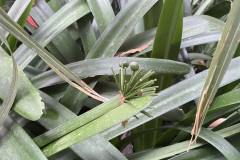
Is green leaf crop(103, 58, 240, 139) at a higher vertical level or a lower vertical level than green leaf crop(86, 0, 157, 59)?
lower

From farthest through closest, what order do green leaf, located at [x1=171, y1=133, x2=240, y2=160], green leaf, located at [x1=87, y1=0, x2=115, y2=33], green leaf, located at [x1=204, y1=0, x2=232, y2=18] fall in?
green leaf, located at [x1=204, y1=0, x2=232, y2=18]
green leaf, located at [x1=87, y1=0, x2=115, y2=33]
green leaf, located at [x1=171, y1=133, x2=240, y2=160]

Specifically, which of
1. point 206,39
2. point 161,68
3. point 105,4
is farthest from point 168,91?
point 105,4

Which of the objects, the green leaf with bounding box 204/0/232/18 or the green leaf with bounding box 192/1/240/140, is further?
the green leaf with bounding box 204/0/232/18

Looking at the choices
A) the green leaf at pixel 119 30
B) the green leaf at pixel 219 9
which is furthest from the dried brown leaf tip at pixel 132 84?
the green leaf at pixel 219 9

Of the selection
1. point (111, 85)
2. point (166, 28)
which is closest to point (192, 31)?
point (166, 28)

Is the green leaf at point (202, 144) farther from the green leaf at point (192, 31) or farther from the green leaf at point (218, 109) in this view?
the green leaf at point (192, 31)

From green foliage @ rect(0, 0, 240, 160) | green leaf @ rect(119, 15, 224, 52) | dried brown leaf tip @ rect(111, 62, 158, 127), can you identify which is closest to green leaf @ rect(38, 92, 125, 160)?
green foliage @ rect(0, 0, 240, 160)

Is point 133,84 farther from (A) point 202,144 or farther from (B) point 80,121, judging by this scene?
(A) point 202,144

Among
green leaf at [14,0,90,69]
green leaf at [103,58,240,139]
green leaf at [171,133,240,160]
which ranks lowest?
green leaf at [171,133,240,160]

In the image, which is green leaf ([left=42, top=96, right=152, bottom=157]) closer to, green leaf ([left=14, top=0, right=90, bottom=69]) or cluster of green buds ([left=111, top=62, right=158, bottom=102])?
cluster of green buds ([left=111, top=62, right=158, bottom=102])
